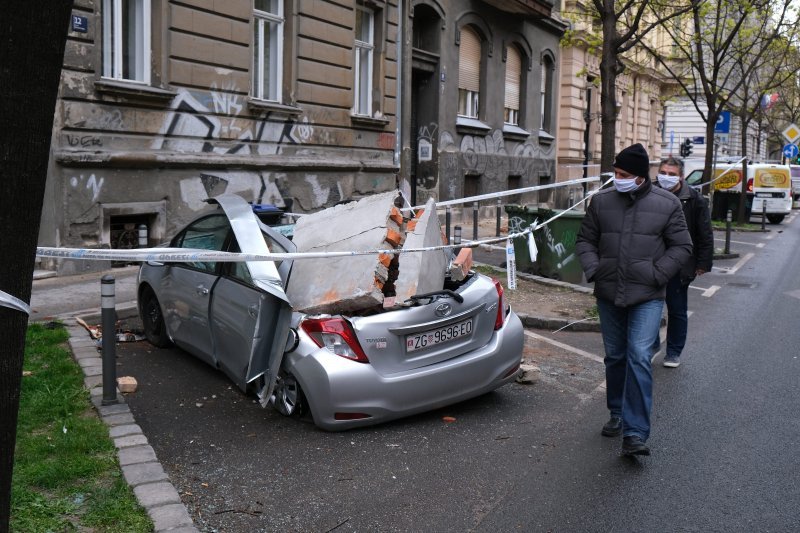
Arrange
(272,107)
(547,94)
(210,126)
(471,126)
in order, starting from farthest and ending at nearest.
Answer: (547,94) → (471,126) → (272,107) → (210,126)

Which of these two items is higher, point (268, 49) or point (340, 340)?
point (268, 49)

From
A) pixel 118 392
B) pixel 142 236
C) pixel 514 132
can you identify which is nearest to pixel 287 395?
pixel 118 392

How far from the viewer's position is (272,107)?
1453 cm

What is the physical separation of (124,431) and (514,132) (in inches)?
875

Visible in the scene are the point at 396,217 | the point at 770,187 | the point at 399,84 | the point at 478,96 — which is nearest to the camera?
the point at 396,217

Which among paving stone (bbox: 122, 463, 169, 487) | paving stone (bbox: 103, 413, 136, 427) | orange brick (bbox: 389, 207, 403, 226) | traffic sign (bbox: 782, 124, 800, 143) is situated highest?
traffic sign (bbox: 782, 124, 800, 143)

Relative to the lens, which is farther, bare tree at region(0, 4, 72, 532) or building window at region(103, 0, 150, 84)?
building window at region(103, 0, 150, 84)

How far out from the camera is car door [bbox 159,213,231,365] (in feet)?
20.5

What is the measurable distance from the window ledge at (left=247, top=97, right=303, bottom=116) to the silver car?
26.8ft

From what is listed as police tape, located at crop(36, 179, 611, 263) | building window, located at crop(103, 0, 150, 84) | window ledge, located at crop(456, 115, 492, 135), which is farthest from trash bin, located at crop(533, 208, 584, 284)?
window ledge, located at crop(456, 115, 492, 135)

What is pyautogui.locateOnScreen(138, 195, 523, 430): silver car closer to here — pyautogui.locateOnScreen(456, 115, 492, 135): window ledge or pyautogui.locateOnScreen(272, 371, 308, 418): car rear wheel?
pyautogui.locateOnScreen(272, 371, 308, 418): car rear wheel

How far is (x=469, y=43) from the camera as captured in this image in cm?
2333

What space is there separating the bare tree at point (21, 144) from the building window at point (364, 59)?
50.1ft

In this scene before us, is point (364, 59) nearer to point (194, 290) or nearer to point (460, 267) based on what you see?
point (194, 290)
